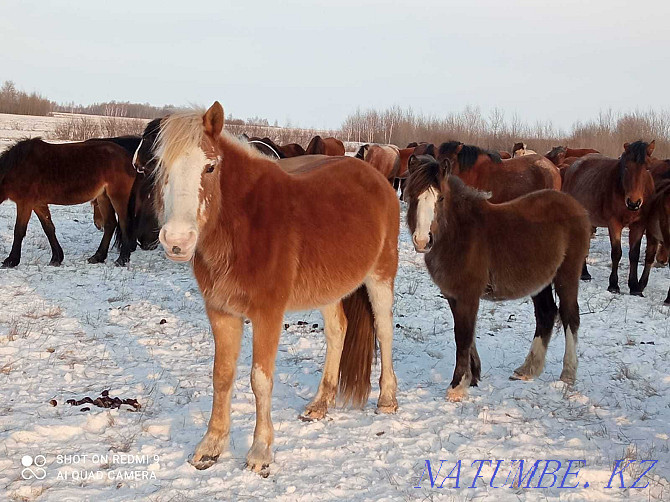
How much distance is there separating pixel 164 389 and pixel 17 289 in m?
4.33

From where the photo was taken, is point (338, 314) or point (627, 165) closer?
point (338, 314)

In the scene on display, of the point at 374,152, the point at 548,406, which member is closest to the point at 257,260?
the point at 548,406

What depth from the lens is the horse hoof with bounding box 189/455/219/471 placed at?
3.51 meters

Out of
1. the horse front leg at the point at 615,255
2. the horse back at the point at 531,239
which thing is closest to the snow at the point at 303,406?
the horse back at the point at 531,239

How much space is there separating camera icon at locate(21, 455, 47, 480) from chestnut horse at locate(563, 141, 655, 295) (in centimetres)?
869

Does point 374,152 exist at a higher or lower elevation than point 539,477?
higher

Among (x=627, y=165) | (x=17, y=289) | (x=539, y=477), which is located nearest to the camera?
(x=539, y=477)

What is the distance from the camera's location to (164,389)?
4734mm

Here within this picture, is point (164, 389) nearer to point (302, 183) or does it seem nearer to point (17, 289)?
point (302, 183)

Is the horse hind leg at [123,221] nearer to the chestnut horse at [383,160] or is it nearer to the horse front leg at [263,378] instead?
the horse front leg at [263,378]

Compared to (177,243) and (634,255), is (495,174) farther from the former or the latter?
(177,243)

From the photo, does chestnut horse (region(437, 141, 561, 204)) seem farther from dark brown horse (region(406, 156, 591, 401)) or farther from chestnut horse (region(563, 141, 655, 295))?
dark brown horse (region(406, 156, 591, 401))

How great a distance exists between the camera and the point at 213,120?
332 centimetres

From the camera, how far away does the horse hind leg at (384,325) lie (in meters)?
4.62
